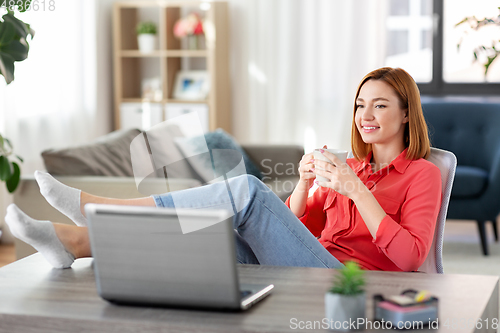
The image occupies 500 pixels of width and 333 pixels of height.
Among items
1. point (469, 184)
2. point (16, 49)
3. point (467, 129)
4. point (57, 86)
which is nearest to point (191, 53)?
point (57, 86)

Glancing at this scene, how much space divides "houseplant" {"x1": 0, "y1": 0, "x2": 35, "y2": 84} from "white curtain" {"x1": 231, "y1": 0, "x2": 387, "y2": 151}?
2.94m

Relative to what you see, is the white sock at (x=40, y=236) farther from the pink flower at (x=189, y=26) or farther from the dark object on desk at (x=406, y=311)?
the pink flower at (x=189, y=26)

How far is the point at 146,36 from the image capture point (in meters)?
4.46

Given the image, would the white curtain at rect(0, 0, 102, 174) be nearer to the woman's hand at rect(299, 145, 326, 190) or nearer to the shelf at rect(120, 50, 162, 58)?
the shelf at rect(120, 50, 162, 58)

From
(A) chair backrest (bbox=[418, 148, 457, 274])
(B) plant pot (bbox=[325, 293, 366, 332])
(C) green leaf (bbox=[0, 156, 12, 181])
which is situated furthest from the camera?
(C) green leaf (bbox=[0, 156, 12, 181])

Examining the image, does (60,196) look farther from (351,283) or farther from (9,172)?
(9,172)

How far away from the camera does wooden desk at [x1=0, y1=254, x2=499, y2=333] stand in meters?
0.96

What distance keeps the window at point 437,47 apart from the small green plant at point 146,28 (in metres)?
1.86

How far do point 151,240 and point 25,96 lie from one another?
9.49 feet

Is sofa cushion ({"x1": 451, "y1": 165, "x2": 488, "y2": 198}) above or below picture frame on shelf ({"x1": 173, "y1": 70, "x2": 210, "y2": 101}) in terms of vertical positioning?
below

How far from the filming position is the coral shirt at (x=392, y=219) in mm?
1395

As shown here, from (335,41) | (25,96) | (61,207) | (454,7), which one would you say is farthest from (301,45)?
(61,207)

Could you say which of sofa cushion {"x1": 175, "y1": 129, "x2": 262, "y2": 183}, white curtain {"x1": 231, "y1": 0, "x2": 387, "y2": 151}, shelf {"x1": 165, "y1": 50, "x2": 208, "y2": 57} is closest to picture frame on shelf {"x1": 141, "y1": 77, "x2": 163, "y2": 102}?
shelf {"x1": 165, "y1": 50, "x2": 208, "y2": 57}

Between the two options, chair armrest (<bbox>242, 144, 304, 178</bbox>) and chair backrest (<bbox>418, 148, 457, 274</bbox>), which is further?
chair armrest (<bbox>242, 144, 304, 178</bbox>)
